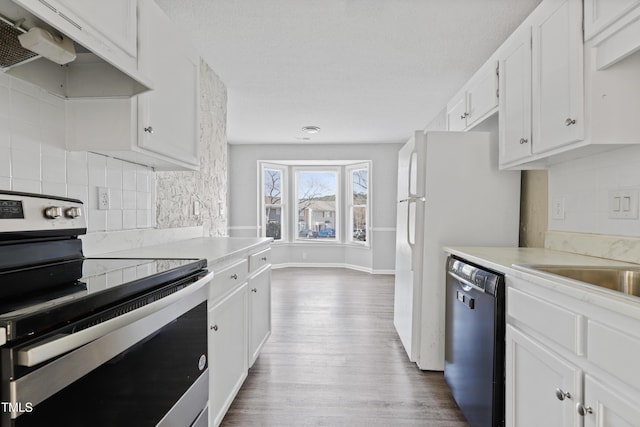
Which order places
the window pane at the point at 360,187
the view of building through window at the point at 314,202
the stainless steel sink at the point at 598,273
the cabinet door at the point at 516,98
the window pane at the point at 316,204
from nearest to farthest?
the stainless steel sink at the point at 598,273
the cabinet door at the point at 516,98
the window pane at the point at 360,187
the view of building through window at the point at 314,202
the window pane at the point at 316,204

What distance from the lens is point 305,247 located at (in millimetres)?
6918

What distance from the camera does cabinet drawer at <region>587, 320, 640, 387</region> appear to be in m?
0.86

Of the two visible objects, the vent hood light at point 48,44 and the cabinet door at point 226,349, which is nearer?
the vent hood light at point 48,44

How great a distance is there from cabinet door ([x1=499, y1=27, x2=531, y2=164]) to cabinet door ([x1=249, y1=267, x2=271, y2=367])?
176cm

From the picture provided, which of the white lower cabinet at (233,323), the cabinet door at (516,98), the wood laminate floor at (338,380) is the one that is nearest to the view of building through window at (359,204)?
the wood laminate floor at (338,380)

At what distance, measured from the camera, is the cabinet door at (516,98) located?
73.6 inches

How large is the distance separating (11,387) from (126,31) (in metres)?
1.30

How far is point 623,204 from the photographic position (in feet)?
5.31

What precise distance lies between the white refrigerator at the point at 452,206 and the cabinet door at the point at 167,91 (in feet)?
4.96

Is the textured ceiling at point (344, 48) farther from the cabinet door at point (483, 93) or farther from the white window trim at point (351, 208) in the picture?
the white window trim at point (351, 208)

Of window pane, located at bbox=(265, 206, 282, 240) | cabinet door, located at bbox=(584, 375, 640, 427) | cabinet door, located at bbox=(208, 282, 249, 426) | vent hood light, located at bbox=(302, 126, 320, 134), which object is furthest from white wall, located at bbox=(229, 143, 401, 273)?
cabinet door, located at bbox=(584, 375, 640, 427)

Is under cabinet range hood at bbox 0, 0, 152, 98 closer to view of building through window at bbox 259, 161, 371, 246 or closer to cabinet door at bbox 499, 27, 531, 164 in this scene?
cabinet door at bbox 499, 27, 531, 164

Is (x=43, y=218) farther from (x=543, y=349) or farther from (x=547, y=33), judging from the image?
(x=547, y=33)

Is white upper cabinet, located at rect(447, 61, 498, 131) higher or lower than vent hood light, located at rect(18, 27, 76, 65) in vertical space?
higher
